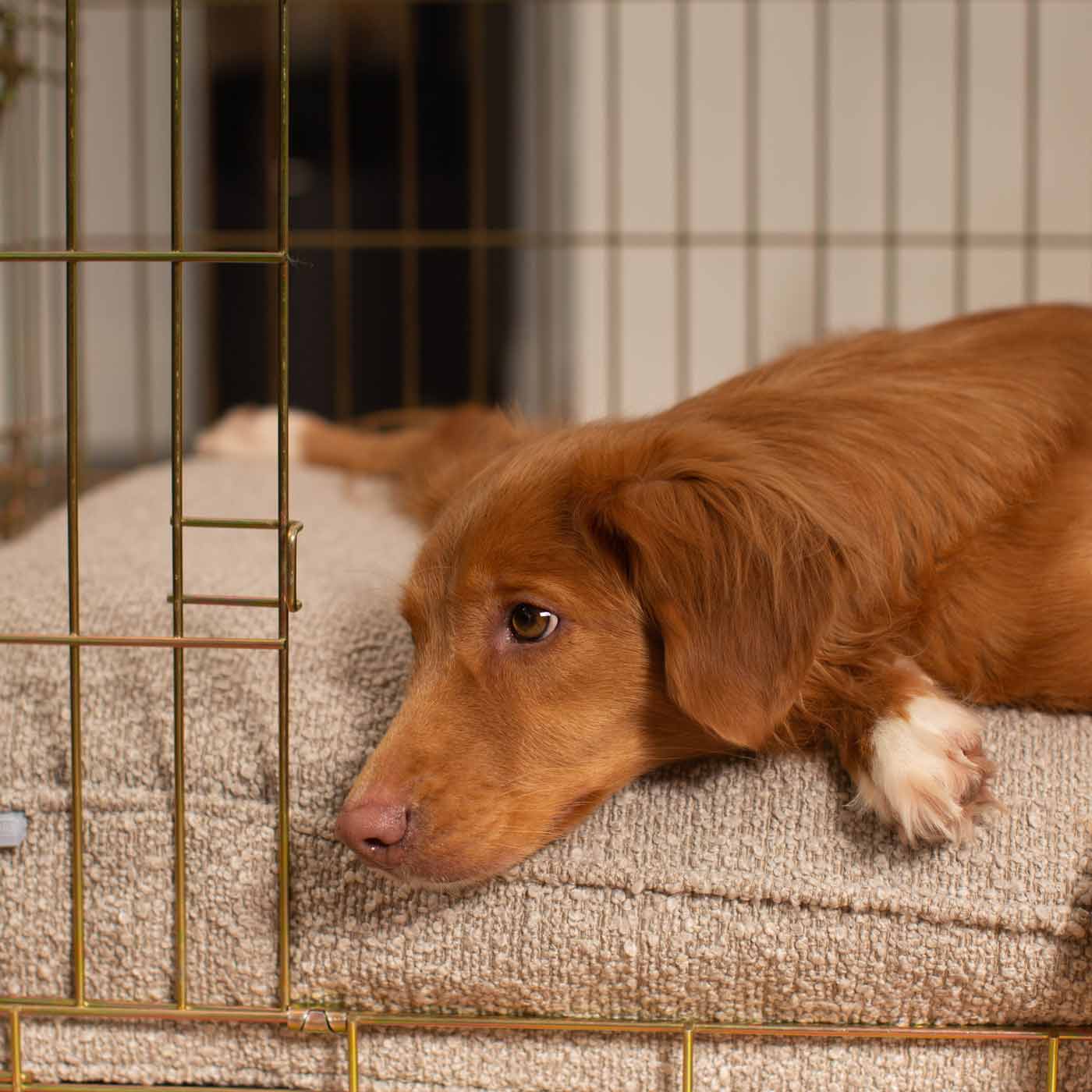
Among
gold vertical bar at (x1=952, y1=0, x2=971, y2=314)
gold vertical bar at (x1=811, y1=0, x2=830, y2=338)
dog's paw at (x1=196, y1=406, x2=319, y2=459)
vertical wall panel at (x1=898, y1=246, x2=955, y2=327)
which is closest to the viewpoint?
dog's paw at (x1=196, y1=406, x2=319, y2=459)

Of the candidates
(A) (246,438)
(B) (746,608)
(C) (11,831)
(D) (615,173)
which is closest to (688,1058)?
(B) (746,608)

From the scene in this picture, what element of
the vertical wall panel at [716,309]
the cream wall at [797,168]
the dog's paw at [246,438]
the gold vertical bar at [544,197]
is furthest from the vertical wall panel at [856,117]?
the dog's paw at [246,438]

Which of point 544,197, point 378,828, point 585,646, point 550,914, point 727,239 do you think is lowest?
point 550,914

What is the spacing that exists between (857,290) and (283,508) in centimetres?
340

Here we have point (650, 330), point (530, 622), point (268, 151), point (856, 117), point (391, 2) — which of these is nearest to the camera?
point (530, 622)

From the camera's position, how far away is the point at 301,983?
1.35 meters

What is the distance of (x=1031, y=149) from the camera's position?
12.0 ft

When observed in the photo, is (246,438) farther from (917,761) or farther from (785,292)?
(917,761)

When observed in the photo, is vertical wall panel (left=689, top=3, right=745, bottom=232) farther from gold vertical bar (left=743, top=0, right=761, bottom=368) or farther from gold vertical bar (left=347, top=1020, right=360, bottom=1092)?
gold vertical bar (left=347, top=1020, right=360, bottom=1092)

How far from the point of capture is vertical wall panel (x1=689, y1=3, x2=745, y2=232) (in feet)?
13.9

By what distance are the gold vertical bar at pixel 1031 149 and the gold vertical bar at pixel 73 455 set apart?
2474 mm

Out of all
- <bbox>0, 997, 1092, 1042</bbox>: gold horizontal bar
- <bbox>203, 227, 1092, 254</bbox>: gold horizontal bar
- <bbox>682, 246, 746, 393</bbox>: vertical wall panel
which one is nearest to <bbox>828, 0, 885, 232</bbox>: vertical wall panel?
<bbox>203, 227, 1092, 254</bbox>: gold horizontal bar

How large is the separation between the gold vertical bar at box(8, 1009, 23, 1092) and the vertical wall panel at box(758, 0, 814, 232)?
136 inches

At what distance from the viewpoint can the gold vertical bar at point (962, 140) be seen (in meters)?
3.44
